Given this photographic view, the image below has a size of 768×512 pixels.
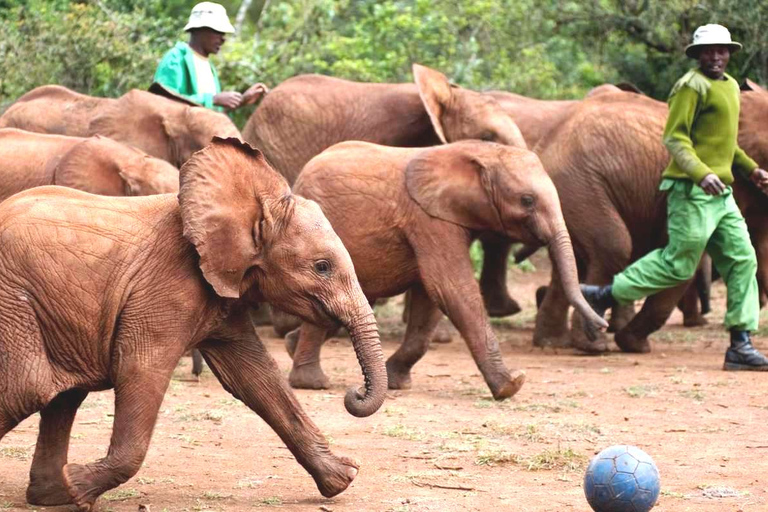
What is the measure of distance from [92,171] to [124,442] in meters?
4.30

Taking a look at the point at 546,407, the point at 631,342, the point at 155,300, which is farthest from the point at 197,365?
the point at 155,300

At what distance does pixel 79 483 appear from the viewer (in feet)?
20.0

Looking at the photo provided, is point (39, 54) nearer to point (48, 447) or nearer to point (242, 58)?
point (242, 58)

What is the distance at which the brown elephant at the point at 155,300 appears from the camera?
6090 mm

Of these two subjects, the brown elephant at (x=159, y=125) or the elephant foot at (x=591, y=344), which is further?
the elephant foot at (x=591, y=344)

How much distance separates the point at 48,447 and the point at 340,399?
2.97 metres

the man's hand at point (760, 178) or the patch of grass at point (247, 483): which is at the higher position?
the man's hand at point (760, 178)

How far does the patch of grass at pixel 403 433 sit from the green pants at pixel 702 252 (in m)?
2.93

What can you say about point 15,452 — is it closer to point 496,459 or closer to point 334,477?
point 334,477

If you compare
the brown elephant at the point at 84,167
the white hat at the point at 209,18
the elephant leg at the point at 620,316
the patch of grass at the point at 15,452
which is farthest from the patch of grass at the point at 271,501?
the elephant leg at the point at 620,316

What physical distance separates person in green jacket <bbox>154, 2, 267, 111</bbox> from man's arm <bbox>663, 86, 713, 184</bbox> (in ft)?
10.3

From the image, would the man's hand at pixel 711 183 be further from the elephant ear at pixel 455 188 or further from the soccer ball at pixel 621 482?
the soccer ball at pixel 621 482

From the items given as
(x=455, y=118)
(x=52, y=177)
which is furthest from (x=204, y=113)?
(x=455, y=118)

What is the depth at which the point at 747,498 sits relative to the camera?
6570 millimetres
